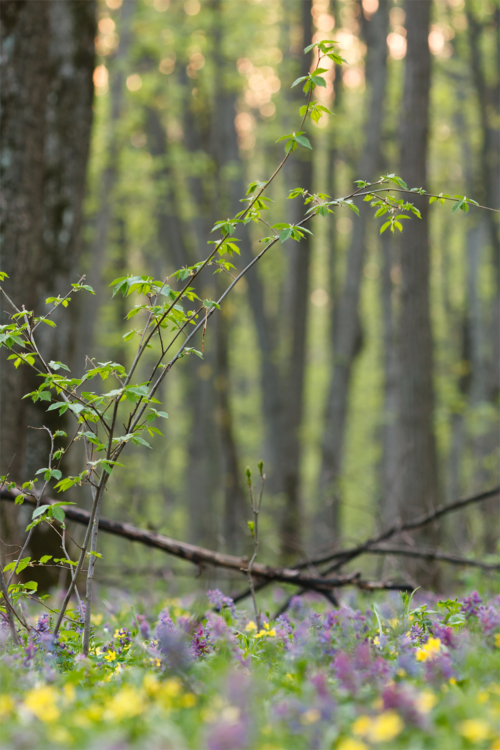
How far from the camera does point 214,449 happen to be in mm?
12680

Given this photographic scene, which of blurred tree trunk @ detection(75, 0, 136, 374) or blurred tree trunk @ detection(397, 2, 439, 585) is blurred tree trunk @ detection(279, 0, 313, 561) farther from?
Answer: blurred tree trunk @ detection(397, 2, 439, 585)

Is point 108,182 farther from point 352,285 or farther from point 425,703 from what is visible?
point 425,703

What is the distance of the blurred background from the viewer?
208 inches

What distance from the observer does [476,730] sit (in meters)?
1.49

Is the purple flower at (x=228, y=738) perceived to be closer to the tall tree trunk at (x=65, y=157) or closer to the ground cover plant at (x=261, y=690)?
the ground cover plant at (x=261, y=690)

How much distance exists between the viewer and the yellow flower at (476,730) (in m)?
1.49

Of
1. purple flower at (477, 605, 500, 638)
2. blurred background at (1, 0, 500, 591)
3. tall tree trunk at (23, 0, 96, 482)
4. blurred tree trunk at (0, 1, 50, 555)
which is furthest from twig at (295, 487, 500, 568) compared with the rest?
tall tree trunk at (23, 0, 96, 482)

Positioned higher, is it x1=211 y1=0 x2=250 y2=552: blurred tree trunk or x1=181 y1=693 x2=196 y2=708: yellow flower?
x1=211 y1=0 x2=250 y2=552: blurred tree trunk

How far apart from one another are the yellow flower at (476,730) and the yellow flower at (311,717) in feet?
1.16

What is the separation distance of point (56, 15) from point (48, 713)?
570 cm

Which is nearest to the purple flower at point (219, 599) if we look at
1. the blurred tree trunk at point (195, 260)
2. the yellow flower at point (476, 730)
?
the yellow flower at point (476, 730)

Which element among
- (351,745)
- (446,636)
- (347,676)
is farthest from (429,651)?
(351,745)

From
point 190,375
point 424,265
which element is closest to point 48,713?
point 424,265

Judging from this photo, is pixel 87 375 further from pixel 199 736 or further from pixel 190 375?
pixel 190 375
